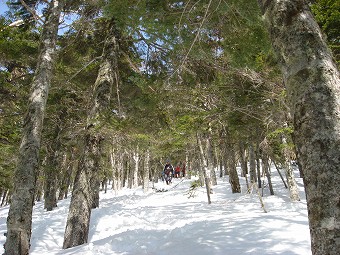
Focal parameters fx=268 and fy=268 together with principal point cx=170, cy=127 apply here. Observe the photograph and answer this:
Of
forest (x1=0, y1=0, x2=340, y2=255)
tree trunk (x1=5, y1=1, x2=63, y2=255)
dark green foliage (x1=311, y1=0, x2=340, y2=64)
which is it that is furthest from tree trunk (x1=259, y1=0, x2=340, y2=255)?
dark green foliage (x1=311, y1=0, x2=340, y2=64)

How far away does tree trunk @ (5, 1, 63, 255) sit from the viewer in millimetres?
4732

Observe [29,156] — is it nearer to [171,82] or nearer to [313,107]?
[171,82]

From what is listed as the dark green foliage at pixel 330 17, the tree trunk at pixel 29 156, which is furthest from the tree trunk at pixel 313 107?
the dark green foliage at pixel 330 17

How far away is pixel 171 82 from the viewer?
311 inches

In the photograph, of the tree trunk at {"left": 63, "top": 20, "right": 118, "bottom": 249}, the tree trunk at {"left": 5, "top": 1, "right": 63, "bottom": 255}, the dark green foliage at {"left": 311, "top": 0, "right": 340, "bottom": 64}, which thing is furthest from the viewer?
the dark green foliage at {"left": 311, "top": 0, "right": 340, "bottom": 64}

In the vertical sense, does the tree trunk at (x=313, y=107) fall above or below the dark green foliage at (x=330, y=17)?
below

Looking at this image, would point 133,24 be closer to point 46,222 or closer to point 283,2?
point 283,2

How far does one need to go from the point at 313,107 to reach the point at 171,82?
6.34 meters

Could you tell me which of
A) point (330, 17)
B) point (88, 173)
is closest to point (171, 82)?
point (88, 173)

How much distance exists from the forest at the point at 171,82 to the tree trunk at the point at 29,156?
0.02 m

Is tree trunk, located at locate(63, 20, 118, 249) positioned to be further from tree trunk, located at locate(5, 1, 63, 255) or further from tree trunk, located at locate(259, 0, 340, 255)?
tree trunk, located at locate(259, 0, 340, 255)

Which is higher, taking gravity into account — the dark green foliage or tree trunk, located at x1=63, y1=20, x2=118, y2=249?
the dark green foliage

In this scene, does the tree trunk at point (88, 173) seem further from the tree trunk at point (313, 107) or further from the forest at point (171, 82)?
the tree trunk at point (313, 107)

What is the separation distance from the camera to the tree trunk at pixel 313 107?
155 centimetres
